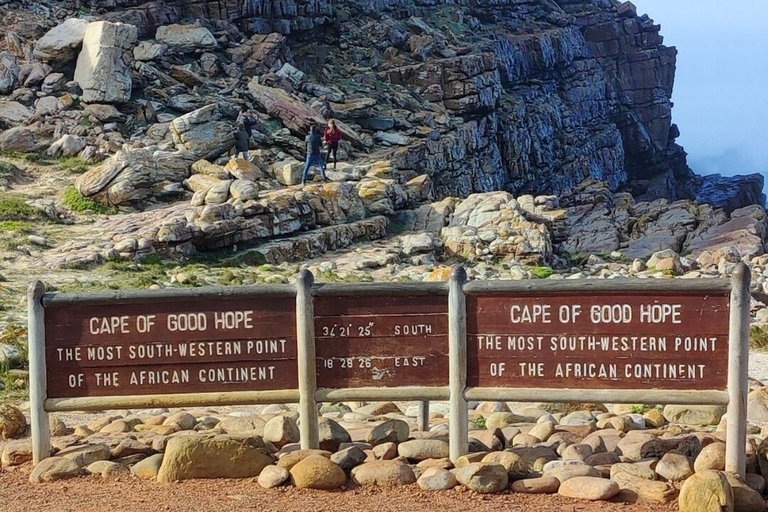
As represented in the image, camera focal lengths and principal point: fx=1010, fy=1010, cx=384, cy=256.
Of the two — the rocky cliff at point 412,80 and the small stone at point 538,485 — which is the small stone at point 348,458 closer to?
the small stone at point 538,485

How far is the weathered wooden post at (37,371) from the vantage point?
802 centimetres

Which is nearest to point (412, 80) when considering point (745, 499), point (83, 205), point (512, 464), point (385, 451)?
point (83, 205)

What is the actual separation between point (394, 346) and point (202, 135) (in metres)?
24.2

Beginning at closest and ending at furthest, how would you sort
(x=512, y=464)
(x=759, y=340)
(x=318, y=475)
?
(x=318, y=475)
(x=512, y=464)
(x=759, y=340)

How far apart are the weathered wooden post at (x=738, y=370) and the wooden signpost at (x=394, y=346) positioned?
0.03 feet

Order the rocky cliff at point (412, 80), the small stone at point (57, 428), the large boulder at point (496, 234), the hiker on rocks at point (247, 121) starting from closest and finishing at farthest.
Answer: the small stone at point (57, 428) → the large boulder at point (496, 234) → the hiker on rocks at point (247, 121) → the rocky cliff at point (412, 80)

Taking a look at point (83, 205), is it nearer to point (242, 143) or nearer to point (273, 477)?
point (242, 143)

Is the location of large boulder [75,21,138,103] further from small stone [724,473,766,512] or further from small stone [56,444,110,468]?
small stone [724,473,766,512]

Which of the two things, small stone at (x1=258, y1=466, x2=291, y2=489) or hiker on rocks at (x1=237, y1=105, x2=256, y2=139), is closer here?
small stone at (x1=258, y1=466, x2=291, y2=489)

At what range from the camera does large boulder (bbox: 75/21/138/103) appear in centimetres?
3478

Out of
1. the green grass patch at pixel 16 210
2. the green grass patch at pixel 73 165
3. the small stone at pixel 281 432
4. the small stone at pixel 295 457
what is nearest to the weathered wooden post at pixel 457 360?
the small stone at pixel 295 457

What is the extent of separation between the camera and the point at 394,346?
7.95 metres

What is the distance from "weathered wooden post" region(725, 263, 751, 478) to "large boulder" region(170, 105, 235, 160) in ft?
81.4

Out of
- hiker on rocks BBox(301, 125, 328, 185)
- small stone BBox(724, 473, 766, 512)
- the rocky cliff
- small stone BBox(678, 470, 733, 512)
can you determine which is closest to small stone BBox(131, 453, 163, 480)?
small stone BBox(678, 470, 733, 512)
